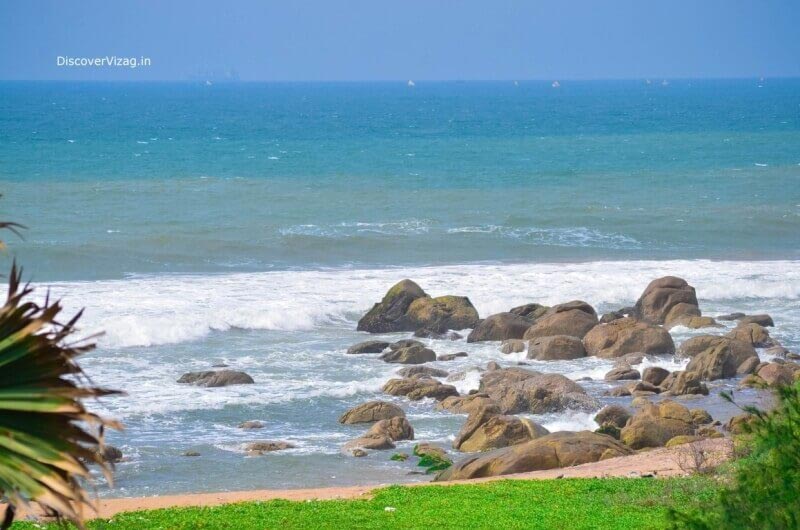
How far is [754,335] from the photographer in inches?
1113

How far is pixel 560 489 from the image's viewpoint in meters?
15.0

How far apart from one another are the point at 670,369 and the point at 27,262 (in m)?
24.9

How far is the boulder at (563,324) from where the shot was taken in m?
29.0

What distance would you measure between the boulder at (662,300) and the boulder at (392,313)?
6176 millimetres

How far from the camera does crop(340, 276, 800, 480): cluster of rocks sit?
18.8m

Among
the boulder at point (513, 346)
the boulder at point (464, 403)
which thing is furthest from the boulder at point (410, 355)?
the boulder at point (464, 403)

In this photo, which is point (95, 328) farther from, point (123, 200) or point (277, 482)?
point (123, 200)

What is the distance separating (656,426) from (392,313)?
12.3 meters

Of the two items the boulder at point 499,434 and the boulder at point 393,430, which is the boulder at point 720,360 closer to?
the boulder at point 499,434

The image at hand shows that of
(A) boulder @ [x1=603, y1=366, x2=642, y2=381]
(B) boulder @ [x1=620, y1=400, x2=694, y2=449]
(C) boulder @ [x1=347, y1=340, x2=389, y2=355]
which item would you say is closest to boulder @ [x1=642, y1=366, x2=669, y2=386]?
(A) boulder @ [x1=603, y1=366, x2=642, y2=381]

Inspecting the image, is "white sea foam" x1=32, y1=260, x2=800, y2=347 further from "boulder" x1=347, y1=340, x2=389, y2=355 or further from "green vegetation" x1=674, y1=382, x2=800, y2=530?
"green vegetation" x1=674, y1=382, x2=800, y2=530

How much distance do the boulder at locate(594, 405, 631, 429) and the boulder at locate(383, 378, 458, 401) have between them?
3.40 meters

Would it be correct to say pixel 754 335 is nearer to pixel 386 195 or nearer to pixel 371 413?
pixel 371 413

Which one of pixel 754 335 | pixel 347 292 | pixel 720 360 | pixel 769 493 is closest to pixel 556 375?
pixel 720 360
